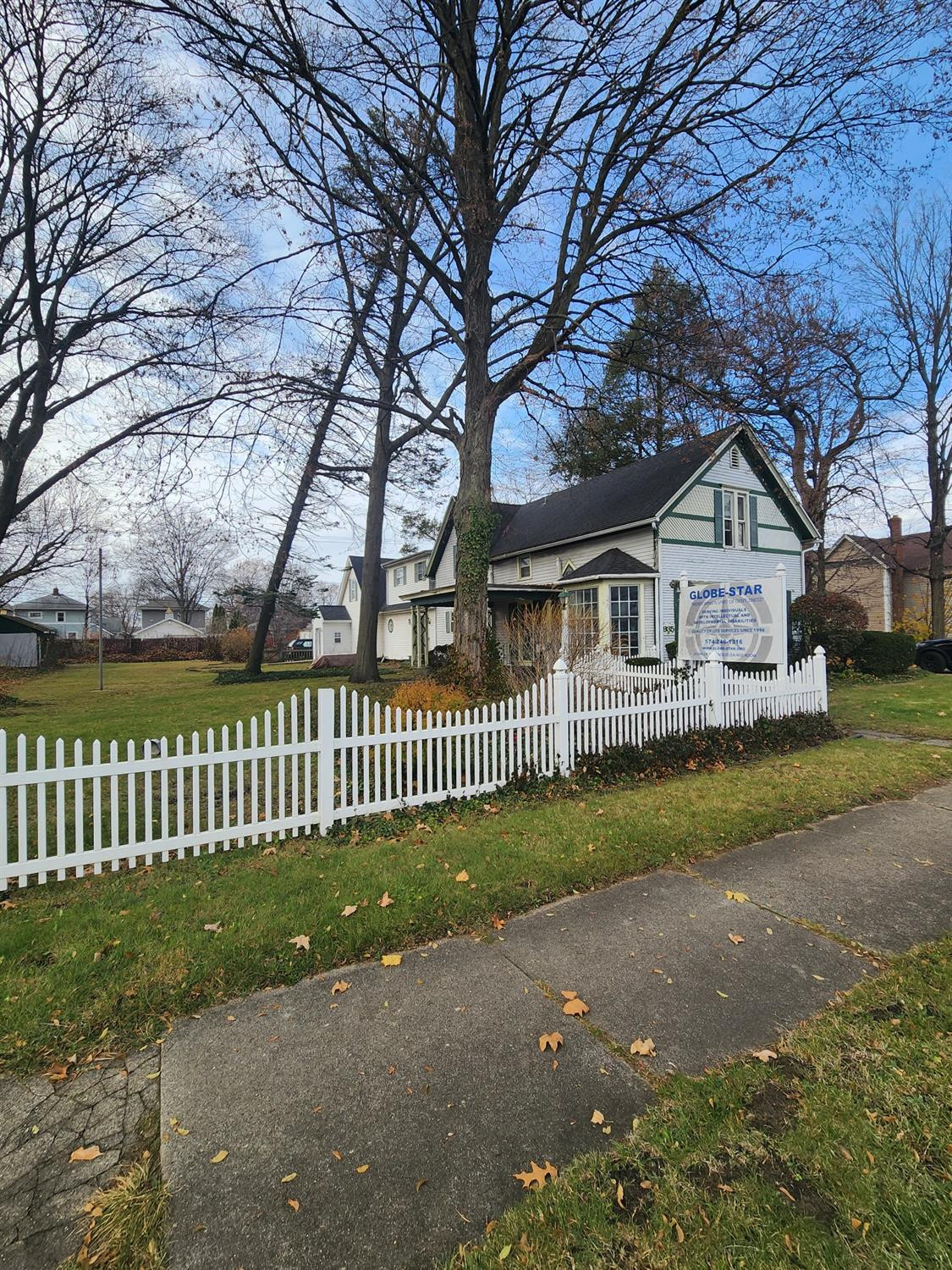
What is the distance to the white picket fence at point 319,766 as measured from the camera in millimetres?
4203

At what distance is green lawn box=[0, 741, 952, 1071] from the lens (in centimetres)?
281

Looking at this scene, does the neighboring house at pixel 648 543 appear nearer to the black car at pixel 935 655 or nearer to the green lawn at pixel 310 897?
the black car at pixel 935 655

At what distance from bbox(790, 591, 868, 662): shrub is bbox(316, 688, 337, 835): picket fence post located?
16.7 metres

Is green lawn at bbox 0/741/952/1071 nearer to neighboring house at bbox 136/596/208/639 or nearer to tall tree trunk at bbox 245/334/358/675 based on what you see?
tall tree trunk at bbox 245/334/358/675

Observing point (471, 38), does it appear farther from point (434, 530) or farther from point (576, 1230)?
point (434, 530)

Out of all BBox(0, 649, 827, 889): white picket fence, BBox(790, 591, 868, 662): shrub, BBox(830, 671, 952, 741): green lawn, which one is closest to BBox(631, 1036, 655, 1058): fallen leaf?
BBox(0, 649, 827, 889): white picket fence

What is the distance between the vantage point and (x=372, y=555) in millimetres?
18141

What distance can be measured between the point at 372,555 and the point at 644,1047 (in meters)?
16.8

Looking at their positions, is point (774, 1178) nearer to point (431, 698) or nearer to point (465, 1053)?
point (465, 1053)

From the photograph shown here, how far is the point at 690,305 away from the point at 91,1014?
11.7 m

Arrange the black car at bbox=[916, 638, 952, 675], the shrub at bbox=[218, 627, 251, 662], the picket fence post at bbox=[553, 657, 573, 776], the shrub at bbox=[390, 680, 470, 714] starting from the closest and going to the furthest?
1. the picket fence post at bbox=[553, 657, 573, 776]
2. the shrub at bbox=[390, 680, 470, 714]
3. the black car at bbox=[916, 638, 952, 675]
4. the shrub at bbox=[218, 627, 251, 662]

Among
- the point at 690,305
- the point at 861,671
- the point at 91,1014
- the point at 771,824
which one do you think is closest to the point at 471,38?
the point at 690,305

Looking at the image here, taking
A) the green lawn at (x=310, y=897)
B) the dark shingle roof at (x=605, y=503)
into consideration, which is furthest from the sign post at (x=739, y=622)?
the dark shingle roof at (x=605, y=503)

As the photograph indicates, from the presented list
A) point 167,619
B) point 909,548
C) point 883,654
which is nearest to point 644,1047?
point 883,654
